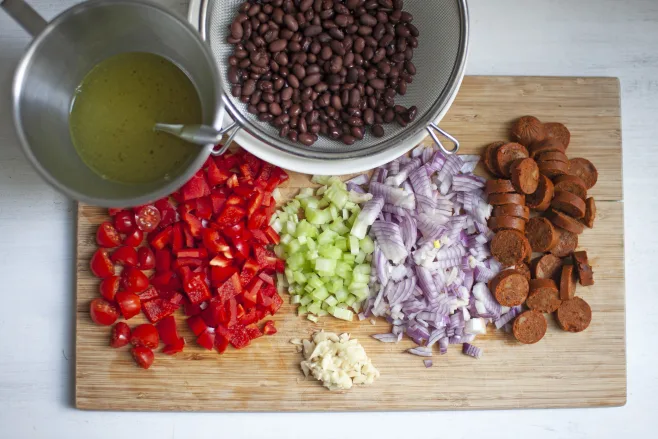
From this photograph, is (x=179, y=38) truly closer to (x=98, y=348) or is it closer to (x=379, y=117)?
(x=379, y=117)

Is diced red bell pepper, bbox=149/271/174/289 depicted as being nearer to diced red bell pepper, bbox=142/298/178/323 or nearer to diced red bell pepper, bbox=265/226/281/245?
diced red bell pepper, bbox=142/298/178/323

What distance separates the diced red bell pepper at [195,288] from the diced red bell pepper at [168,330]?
14cm

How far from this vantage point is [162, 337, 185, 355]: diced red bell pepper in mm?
2395

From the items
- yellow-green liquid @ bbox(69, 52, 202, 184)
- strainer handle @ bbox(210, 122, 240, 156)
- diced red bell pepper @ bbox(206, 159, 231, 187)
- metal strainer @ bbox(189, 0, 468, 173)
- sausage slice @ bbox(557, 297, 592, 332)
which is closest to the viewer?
yellow-green liquid @ bbox(69, 52, 202, 184)

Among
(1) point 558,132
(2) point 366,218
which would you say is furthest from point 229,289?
(1) point 558,132

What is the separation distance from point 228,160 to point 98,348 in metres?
0.98

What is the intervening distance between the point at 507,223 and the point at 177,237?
4.60ft

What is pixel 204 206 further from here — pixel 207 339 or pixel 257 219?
pixel 207 339

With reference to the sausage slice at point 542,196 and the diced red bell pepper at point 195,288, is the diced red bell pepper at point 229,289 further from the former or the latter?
the sausage slice at point 542,196

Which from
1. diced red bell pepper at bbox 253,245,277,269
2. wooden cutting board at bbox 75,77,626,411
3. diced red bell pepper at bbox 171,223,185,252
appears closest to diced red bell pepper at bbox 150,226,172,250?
diced red bell pepper at bbox 171,223,185,252

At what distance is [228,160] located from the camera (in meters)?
2.45

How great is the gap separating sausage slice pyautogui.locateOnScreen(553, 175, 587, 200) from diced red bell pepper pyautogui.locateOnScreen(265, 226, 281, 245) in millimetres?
1232

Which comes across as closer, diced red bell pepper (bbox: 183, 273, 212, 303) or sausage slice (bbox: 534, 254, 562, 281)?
diced red bell pepper (bbox: 183, 273, 212, 303)

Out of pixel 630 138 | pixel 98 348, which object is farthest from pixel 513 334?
pixel 98 348
